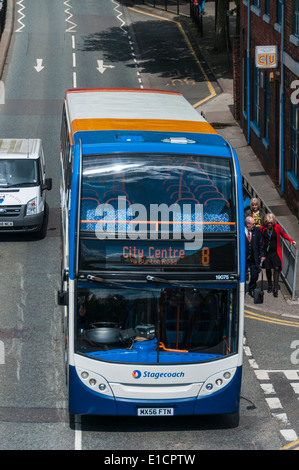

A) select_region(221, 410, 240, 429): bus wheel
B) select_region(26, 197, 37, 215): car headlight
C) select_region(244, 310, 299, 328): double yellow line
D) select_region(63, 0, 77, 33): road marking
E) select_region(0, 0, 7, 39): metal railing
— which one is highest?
select_region(221, 410, 240, 429): bus wheel

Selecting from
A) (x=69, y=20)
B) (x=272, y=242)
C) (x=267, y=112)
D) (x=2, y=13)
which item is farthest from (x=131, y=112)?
(x=69, y=20)

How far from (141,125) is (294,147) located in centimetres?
1190

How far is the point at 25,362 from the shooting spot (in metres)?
15.4

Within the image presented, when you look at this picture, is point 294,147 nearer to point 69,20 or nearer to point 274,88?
point 274,88

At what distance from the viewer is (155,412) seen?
12.4 meters

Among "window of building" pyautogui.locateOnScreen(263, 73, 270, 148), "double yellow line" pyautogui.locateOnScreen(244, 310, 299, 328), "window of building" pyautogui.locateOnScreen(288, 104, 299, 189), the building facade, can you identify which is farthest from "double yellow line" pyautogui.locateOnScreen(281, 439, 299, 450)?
"window of building" pyautogui.locateOnScreen(263, 73, 270, 148)

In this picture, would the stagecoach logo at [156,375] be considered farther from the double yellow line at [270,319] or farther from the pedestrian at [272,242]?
the pedestrian at [272,242]

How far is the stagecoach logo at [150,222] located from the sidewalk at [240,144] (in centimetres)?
651

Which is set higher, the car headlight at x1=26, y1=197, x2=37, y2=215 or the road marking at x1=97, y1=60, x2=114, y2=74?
the car headlight at x1=26, y1=197, x2=37, y2=215

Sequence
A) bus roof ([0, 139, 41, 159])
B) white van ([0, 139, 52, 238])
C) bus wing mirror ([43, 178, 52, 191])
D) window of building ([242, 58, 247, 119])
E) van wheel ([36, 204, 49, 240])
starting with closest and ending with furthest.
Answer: white van ([0, 139, 52, 238]) < bus wing mirror ([43, 178, 52, 191]) < bus roof ([0, 139, 41, 159]) < van wheel ([36, 204, 49, 240]) < window of building ([242, 58, 247, 119])

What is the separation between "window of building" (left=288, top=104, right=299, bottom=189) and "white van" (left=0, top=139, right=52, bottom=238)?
23.7ft

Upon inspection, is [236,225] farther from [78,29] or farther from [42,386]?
[78,29]

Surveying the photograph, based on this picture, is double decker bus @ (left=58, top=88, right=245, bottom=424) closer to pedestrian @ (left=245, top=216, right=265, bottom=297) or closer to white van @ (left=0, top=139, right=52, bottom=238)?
pedestrian @ (left=245, top=216, right=265, bottom=297)

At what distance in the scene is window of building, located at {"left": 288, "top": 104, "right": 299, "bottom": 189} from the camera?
25.5 m
